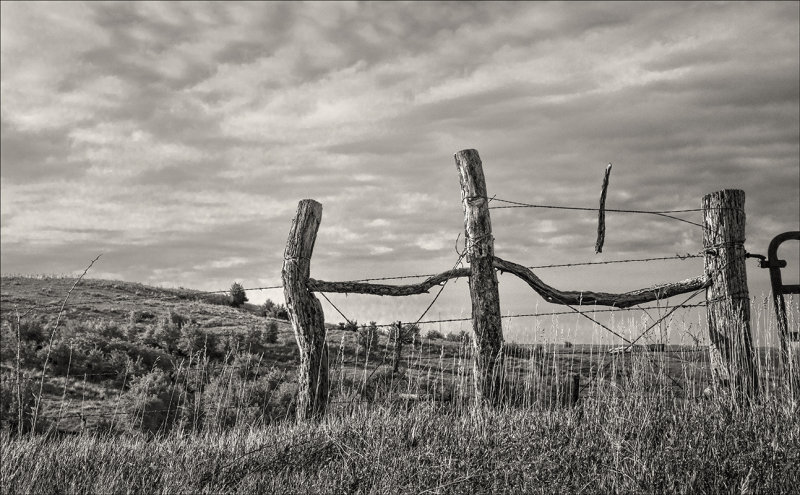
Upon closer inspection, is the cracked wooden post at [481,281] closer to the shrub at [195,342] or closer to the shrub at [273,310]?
the shrub at [195,342]

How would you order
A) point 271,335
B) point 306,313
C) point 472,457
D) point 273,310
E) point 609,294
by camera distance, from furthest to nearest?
point 273,310, point 271,335, point 609,294, point 306,313, point 472,457

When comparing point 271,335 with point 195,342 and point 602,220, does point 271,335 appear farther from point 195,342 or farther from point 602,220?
point 602,220

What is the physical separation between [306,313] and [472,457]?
333 cm

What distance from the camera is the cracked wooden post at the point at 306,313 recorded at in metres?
8.20

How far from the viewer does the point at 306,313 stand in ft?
27.5

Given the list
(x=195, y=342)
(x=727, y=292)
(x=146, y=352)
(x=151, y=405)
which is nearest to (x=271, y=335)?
(x=195, y=342)

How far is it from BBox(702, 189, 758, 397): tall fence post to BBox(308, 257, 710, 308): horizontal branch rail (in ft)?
0.80

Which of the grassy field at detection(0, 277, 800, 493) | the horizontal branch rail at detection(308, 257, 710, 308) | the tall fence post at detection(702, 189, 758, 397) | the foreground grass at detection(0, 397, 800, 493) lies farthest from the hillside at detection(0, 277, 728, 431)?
the foreground grass at detection(0, 397, 800, 493)

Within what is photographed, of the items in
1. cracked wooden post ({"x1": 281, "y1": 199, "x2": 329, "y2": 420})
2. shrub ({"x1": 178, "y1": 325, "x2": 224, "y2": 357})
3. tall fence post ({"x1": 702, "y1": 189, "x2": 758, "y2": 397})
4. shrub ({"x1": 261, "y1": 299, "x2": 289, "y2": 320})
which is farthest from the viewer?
shrub ({"x1": 261, "y1": 299, "x2": 289, "y2": 320})

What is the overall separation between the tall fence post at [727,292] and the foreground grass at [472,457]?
70cm

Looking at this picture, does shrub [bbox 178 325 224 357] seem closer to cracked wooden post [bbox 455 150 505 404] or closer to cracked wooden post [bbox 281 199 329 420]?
cracked wooden post [bbox 281 199 329 420]

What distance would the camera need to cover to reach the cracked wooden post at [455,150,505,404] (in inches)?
313

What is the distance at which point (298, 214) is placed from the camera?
8695 millimetres

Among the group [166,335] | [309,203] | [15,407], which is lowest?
[15,407]
